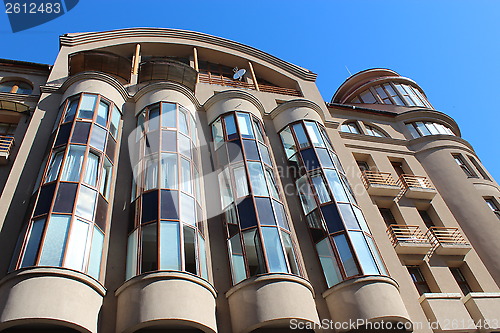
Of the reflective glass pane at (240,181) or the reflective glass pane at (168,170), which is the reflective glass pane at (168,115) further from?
the reflective glass pane at (240,181)

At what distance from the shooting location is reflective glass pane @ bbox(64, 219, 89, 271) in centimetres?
1216

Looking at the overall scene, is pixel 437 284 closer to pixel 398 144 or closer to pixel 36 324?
pixel 398 144

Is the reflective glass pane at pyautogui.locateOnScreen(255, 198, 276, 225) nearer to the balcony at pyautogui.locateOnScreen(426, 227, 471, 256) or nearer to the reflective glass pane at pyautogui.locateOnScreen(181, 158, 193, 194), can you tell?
the reflective glass pane at pyautogui.locateOnScreen(181, 158, 193, 194)

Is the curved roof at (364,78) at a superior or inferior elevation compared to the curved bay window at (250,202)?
superior

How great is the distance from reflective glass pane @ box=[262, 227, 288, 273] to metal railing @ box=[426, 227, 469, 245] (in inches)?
341

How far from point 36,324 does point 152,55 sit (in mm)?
20615

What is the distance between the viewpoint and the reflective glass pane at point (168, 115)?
18.6 metres

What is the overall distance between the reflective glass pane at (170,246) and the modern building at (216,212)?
0.05 meters

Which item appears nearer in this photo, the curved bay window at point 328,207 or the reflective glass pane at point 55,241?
the reflective glass pane at point 55,241

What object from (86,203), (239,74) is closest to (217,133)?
(86,203)

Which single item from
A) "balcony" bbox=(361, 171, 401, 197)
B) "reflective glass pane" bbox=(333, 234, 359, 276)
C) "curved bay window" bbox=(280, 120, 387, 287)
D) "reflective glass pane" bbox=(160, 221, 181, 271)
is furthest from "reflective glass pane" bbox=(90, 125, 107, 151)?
"balcony" bbox=(361, 171, 401, 197)

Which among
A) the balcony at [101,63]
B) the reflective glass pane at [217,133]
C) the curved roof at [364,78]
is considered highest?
the curved roof at [364,78]

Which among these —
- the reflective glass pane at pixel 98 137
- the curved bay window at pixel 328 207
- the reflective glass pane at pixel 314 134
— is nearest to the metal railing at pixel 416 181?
the curved bay window at pixel 328 207

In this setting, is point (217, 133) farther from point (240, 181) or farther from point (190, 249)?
point (190, 249)
